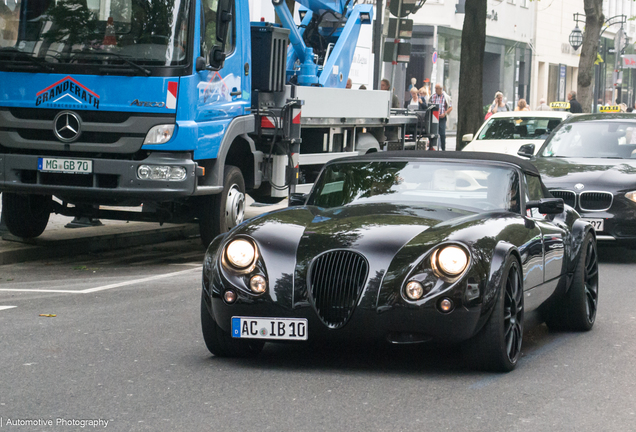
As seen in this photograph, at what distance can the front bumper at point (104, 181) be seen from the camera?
10539mm

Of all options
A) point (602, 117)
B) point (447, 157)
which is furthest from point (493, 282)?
point (602, 117)

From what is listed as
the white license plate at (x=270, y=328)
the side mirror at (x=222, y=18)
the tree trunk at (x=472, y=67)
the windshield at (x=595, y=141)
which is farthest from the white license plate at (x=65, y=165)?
the tree trunk at (x=472, y=67)

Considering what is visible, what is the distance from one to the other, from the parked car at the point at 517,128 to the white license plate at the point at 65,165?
899 centimetres

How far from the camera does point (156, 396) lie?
534 centimetres

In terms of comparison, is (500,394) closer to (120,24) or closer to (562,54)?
(120,24)

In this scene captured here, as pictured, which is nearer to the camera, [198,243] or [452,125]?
[198,243]

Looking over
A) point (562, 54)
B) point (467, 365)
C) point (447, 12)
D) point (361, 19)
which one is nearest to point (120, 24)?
point (467, 365)

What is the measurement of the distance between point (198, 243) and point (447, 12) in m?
36.5

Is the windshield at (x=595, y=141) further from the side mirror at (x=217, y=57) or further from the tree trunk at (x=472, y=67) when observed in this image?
the tree trunk at (x=472, y=67)

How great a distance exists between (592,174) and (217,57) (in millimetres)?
4329

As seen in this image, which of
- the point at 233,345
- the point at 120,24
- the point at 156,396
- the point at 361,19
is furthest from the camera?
the point at 361,19

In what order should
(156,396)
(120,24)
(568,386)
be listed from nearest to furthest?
1. (156,396)
2. (568,386)
3. (120,24)

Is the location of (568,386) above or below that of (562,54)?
below

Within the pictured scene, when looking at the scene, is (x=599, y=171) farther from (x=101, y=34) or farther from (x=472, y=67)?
(x=472, y=67)
